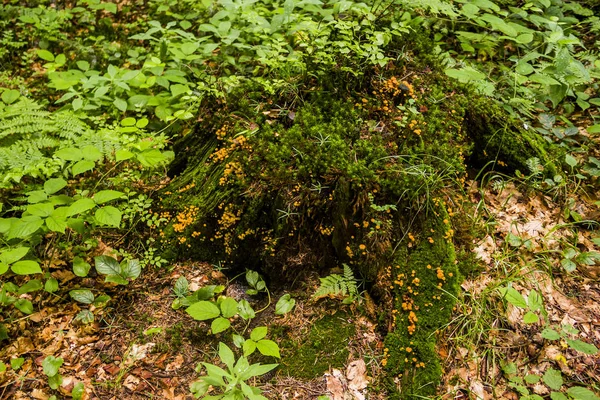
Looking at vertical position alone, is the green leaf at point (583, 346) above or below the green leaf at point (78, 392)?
above

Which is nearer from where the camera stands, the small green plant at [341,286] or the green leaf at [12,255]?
the green leaf at [12,255]

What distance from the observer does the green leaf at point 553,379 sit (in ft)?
8.86

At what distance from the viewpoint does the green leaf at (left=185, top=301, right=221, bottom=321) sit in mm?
2809

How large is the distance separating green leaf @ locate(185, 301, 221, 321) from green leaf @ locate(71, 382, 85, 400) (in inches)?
34.5

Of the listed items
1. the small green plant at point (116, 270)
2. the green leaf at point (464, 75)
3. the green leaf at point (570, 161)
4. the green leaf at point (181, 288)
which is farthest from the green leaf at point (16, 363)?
the green leaf at point (570, 161)

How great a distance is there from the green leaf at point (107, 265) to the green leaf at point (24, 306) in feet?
1.81

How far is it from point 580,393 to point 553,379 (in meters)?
0.16

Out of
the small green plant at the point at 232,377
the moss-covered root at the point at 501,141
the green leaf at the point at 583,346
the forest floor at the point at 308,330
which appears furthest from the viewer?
the moss-covered root at the point at 501,141

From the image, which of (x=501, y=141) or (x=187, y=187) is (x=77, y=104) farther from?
(x=501, y=141)

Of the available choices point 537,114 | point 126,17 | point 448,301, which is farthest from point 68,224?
point 537,114

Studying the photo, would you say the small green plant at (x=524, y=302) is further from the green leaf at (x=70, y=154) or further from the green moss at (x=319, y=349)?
the green leaf at (x=70, y=154)

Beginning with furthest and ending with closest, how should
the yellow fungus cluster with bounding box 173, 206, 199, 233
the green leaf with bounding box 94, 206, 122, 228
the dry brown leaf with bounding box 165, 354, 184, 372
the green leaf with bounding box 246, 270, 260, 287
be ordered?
the yellow fungus cluster with bounding box 173, 206, 199, 233, the green leaf with bounding box 246, 270, 260, 287, the green leaf with bounding box 94, 206, 122, 228, the dry brown leaf with bounding box 165, 354, 184, 372

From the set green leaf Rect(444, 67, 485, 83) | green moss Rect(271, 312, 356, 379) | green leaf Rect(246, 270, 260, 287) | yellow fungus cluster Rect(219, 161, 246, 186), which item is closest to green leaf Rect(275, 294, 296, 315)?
green moss Rect(271, 312, 356, 379)

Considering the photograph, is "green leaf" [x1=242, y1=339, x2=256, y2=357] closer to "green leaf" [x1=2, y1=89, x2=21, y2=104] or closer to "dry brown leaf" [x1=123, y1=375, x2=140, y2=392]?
"dry brown leaf" [x1=123, y1=375, x2=140, y2=392]
